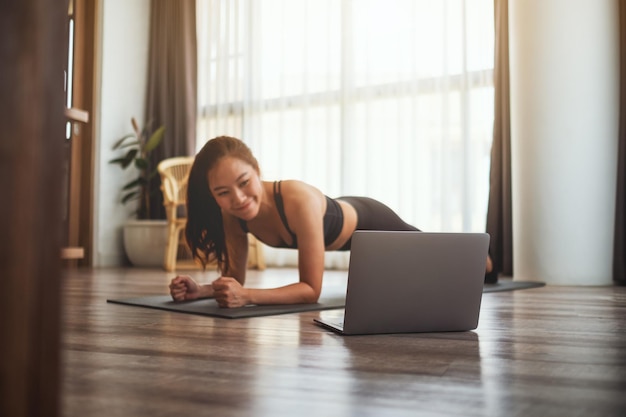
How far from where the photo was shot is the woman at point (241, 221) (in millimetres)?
1808

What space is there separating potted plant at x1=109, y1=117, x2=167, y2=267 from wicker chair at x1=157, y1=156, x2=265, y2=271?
0.18m

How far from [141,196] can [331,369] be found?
4.27m

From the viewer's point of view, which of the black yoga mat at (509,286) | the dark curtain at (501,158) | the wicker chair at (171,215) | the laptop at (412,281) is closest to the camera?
the laptop at (412,281)

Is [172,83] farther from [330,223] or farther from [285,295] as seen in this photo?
[285,295]

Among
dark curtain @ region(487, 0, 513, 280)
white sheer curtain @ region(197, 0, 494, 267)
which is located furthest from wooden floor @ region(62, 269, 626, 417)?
white sheer curtain @ region(197, 0, 494, 267)

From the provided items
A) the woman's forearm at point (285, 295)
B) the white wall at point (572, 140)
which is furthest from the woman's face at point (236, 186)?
the white wall at point (572, 140)

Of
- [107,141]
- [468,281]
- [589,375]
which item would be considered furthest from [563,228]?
[107,141]

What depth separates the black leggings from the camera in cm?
238

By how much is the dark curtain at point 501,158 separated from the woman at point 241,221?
1855 millimetres

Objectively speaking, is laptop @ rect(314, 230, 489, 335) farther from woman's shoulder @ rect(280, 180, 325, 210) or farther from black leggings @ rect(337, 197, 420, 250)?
black leggings @ rect(337, 197, 420, 250)

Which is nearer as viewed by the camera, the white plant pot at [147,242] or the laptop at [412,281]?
the laptop at [412,281]

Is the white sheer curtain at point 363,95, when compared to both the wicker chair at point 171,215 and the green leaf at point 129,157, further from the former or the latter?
the wicker chair at point 171,215

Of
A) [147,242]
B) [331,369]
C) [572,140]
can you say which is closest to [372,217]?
[572,140]

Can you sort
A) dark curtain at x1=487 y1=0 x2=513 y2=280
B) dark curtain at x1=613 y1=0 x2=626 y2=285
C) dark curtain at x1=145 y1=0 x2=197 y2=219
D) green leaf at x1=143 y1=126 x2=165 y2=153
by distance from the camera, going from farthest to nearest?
dark curtain at x1=145 y1=0 x2=197 y2=219
green leaf at x1=143 y1=126 x2=165 y2=153
dark curtain at x1=487 y1=0 x2=513 y2=280
dark curtain at x1=613 y1=0 x2=626 y2=285
